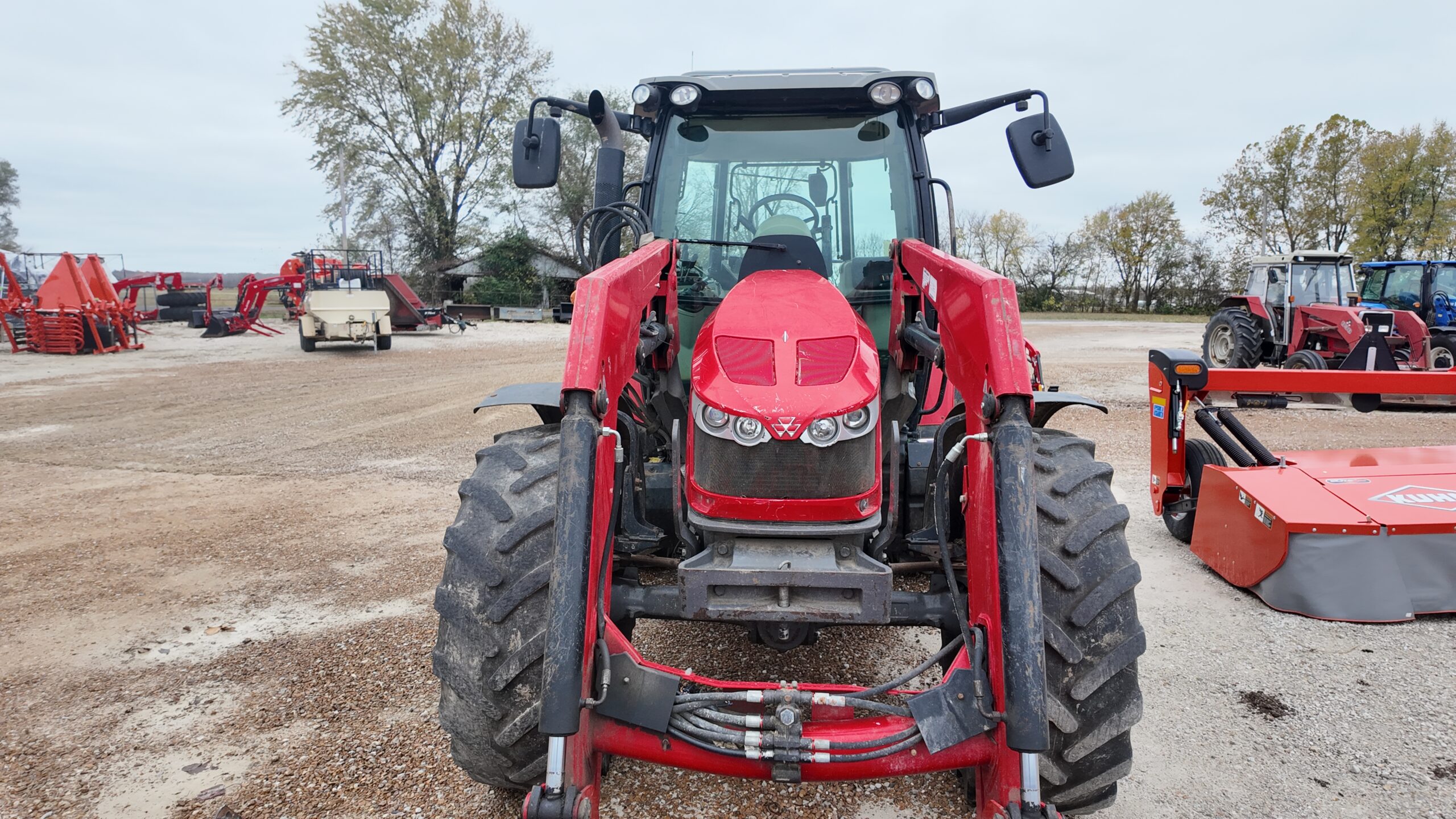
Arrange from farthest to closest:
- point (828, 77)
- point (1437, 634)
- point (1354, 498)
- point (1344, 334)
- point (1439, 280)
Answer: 1. point (1439, 280)
2. point (1344, 334)
3. point (1354, 498)
4. point (1437, 634)
5. point (828, 77)

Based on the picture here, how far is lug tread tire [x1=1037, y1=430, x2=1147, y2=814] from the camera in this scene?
2129 mm

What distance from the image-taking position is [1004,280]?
7.02ft

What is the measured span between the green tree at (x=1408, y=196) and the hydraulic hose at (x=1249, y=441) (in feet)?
116

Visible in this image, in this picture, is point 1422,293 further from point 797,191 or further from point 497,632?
point 497,632

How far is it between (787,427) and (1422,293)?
1684cm

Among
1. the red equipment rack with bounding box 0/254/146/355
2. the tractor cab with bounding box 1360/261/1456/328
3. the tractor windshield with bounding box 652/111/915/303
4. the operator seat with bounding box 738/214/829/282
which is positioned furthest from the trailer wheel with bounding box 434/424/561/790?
the red equipment rack with bounding box 0/254/146/355

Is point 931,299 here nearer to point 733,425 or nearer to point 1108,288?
point 733,425

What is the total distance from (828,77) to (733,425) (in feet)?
5.52

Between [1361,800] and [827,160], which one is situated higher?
[827,160]

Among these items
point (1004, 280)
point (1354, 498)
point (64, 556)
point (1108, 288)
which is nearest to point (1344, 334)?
point (1354, 498)

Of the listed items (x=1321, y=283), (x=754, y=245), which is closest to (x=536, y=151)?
(x=754, y=245)

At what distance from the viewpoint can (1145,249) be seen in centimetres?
4116

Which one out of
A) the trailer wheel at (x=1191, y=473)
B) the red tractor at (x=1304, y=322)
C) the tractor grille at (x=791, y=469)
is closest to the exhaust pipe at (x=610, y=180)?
the tractor grille at (x=791, y=469)

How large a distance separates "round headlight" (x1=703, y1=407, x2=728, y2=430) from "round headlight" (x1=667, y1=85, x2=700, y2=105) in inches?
56.4
